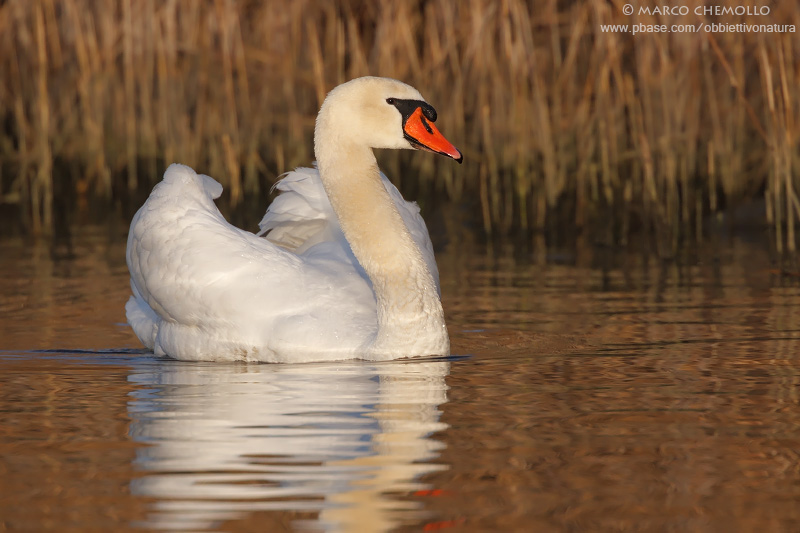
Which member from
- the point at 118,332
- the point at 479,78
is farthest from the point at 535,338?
the point at 479,78

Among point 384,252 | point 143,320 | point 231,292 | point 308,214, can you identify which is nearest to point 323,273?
point 384,252

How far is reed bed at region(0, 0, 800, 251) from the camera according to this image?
35.7 ft

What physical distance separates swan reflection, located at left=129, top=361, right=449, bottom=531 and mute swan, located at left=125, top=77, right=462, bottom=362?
0.56 ft

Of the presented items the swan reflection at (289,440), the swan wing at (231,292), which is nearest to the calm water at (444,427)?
the swan reflection at (289,440)

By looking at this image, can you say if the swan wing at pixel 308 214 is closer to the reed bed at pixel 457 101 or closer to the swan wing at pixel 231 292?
the swan wing at pixel 231 292

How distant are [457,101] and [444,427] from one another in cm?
733

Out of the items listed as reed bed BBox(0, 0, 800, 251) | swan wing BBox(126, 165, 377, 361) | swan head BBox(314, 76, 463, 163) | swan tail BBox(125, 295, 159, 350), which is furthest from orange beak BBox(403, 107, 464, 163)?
reed bed BBox(0, 0, 800, 251)

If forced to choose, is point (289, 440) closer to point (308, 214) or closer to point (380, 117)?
point (380, 117)

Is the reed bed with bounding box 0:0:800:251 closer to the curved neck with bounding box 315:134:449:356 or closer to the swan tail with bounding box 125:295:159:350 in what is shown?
the curved neck with bounding box 315:134:449:356

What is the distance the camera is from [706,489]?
4.17 meters

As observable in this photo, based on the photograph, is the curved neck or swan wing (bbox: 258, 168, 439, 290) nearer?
the curved neck

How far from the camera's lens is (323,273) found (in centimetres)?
709

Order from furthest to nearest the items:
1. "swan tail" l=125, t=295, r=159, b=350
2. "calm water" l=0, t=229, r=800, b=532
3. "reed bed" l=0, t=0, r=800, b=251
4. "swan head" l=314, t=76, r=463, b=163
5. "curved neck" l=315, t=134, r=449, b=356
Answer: "reed bed" l=0, t=0, r=800, b=251, "swan tail" l=125, t=295, r=159, b=350, "swan head" l=314, t=76, r=463, b=163, "curved neck" l=315, t=134, r=449, b=356, "calm water" l=0, t=229, r=800, b=532

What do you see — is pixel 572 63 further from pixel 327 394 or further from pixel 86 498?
pixel 86 498
